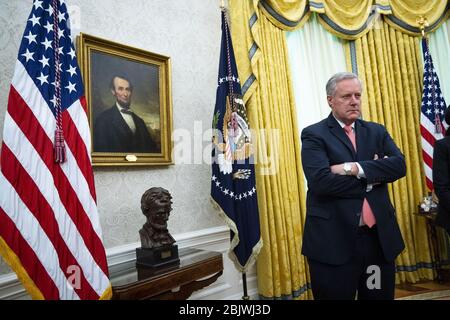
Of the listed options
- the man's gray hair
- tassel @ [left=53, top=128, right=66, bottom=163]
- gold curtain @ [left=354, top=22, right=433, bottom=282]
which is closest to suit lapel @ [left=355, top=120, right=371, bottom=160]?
the man's gray hair

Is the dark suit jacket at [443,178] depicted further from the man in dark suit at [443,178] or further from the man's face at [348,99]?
the man's face at [348,99]

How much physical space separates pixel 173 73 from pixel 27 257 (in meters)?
1.98

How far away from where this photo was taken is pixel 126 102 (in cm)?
269

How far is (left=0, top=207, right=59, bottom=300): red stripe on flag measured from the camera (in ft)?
5.47

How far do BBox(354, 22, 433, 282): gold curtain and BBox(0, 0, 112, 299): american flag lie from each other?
3434mm

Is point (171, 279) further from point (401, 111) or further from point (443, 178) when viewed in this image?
point (401, 111)

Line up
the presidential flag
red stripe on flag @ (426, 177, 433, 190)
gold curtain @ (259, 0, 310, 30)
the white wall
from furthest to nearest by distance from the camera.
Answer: red stripe on flag @ (426, 177, 433, 190) < gold curtain @ (259, 0, 310, 30) < the presidential flag < the white wall

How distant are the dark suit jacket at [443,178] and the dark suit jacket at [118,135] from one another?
7.26ft

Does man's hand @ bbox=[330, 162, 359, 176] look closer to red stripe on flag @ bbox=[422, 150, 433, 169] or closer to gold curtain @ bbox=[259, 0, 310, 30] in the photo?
gold curtain @ bbox=[259, 0, 310, 30]

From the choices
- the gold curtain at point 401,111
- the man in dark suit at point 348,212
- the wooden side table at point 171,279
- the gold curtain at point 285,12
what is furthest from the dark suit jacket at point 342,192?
the gold curtain at point 401,111

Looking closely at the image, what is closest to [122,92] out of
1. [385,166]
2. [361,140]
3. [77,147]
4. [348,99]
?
[77,147]

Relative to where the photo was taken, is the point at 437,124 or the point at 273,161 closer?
the point at 273,161

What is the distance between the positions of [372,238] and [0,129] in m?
2.39

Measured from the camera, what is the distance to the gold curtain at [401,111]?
13.6 feet
